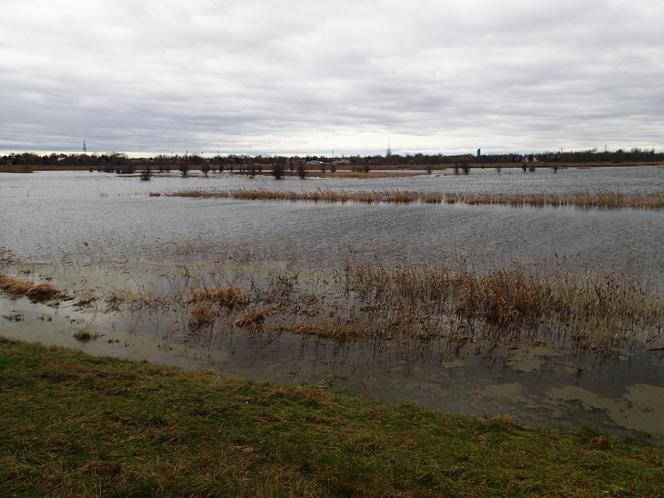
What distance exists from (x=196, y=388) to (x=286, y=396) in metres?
1.34

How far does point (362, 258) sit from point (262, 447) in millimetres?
13697

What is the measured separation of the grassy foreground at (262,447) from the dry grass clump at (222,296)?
18.1ft

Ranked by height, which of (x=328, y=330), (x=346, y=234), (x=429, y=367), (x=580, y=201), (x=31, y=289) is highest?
(x=580, y=201)

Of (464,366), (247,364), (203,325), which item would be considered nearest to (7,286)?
(203,325)

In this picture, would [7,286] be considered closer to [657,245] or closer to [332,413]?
[332,413]

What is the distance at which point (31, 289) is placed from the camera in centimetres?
1409

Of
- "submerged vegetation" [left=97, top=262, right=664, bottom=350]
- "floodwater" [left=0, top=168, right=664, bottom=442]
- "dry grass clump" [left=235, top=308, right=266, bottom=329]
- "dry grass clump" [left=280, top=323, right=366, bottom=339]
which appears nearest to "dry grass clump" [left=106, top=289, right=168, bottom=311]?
"submerged vegetation" [left=97, top=262, right=664, bottom=350]

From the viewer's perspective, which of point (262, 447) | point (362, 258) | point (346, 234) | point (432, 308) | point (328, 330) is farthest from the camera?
point (346, 234)

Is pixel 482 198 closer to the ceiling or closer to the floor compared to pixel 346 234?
closer to the ceiling

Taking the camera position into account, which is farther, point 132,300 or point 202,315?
point 132,300

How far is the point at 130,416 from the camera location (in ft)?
19.6

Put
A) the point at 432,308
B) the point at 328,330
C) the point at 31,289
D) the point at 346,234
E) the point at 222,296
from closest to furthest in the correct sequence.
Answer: the point at 328,330 < the point at 432,308 < the point at 222,296 < the point at 31,289 < the point at 346,234

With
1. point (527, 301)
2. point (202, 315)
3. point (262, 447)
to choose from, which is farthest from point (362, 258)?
point (262, 447)

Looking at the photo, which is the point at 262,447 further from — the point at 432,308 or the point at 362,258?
the point at 362,258
